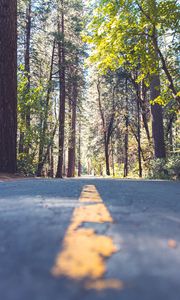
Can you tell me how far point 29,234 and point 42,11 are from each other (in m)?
25.4

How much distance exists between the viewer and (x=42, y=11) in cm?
2470

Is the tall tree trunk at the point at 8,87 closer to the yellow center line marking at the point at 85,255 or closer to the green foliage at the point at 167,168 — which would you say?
the green foliage at the point at 167,168

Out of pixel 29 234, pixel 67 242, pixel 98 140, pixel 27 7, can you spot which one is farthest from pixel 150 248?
pixel 98 140

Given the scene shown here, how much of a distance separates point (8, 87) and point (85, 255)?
959cm

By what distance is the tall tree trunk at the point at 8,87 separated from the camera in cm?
1008

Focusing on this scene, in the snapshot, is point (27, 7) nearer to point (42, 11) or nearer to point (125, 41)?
point (42, 11)

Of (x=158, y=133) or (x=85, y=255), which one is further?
(x=158, y=133)

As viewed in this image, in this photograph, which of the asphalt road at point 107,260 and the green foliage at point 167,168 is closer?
the asphalt road at point 107,260

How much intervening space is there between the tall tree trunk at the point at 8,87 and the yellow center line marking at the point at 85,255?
847 cm

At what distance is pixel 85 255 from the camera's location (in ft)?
4.08

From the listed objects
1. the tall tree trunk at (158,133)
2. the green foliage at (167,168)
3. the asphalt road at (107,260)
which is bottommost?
the asphalt road at (107,260)

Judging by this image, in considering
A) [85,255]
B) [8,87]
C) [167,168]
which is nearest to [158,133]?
[167,168]

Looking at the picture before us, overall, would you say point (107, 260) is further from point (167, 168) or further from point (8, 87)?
point (167, 168)

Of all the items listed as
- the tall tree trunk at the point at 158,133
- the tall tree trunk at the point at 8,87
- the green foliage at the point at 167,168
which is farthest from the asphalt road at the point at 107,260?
the tall tree trunk at the point at 158,133
